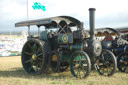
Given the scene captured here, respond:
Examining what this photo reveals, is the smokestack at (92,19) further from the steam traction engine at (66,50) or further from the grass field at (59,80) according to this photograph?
the grass field at (59,80)

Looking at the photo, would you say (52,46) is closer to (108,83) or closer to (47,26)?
(47,26)

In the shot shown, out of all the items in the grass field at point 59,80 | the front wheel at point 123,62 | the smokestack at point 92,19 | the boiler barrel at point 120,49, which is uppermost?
the smokestack at point 92,19

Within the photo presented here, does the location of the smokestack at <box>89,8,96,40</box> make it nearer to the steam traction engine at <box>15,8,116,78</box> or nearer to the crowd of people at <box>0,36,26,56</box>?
the steam traction engine at <box>15,8,116,78</box>

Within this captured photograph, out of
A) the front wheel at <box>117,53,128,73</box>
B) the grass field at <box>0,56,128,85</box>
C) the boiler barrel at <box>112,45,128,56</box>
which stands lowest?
the grass field at <box>0,56,128,85</box>

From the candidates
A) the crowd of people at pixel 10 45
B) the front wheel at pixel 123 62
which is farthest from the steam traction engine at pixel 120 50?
the crowd of people at pixel 10 45

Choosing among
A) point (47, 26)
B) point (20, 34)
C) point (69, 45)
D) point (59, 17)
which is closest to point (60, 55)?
point (69, 45)

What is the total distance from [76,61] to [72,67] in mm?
263

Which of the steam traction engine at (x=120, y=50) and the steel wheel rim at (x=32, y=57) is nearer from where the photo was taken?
the steel wheel rim at (x=32, y=57)

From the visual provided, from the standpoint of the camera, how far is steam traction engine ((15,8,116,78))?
6707mm

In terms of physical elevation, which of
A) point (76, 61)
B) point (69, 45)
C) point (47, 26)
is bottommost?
point (76, 61)

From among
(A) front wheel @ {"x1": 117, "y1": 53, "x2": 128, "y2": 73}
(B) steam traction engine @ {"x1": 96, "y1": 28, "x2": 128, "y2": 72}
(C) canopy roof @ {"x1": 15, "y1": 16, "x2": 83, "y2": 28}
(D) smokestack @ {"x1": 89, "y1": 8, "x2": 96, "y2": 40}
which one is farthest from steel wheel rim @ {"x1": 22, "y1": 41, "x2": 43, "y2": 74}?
(A) front wheel @ {"x1": 117, "y1": 53, "x2": 128, "y2": 73}

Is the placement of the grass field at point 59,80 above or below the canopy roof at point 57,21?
below

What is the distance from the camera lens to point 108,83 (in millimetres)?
5719

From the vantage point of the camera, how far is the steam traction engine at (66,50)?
671 centimetres
